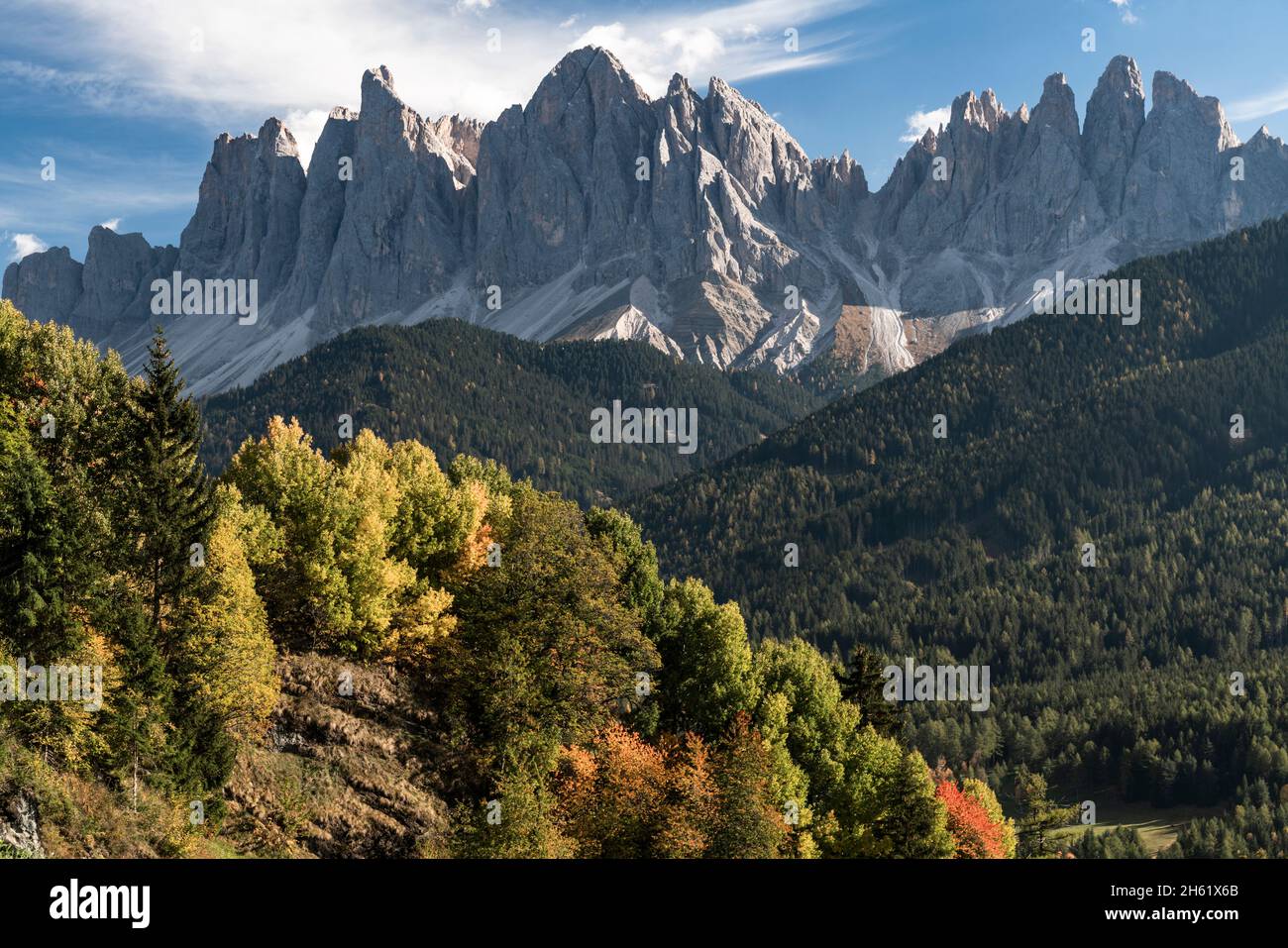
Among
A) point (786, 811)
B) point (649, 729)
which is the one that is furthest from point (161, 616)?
point (786, 811)

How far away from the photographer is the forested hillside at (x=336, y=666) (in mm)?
41281

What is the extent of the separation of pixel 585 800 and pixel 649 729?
38.4ft

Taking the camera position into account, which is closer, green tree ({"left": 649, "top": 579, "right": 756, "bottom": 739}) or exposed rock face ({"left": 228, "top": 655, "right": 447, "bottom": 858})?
exposed rock face ({"left": 228, "top": 655, "right": 447, "bottom": 858})

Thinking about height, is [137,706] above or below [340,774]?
above

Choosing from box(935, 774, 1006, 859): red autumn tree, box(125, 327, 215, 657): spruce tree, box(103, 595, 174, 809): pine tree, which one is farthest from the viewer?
box(935, 774, 1006, 859): red autumn tree

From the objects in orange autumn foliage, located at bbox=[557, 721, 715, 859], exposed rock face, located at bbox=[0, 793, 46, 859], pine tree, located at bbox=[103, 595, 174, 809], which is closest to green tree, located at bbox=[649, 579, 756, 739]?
orange autumn foliage, located at bbox=[557, 721, 715, 859]

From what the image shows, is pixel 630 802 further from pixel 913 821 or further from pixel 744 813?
pixel 913 821

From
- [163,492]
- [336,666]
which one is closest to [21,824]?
[163,492]

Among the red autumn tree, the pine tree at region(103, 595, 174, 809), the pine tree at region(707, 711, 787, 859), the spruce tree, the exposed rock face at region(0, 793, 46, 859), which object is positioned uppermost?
the spruce tree

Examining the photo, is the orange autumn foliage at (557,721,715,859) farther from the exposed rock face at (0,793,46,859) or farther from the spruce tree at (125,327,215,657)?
the exposed rock face at (0,793,46,859)

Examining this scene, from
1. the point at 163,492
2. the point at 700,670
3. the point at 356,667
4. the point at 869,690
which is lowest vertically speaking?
the point at 869,690

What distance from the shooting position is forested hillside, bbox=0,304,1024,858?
41.3 metres

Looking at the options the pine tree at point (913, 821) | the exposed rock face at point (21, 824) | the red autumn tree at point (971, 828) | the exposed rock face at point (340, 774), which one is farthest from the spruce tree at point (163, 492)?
the red autumn tree at point (971, 828)

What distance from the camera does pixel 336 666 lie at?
52250 millimetres
